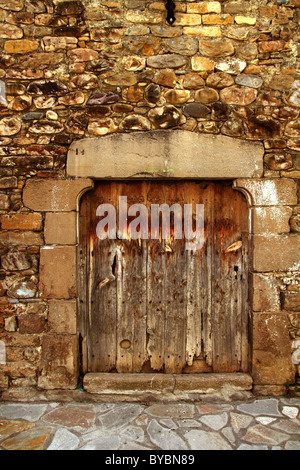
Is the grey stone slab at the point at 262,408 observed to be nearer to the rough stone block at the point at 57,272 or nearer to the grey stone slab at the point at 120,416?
the grey stone slab at the point at 120,416

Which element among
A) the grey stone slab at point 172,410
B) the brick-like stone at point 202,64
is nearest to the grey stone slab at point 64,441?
the grey stone slab at point 172,410

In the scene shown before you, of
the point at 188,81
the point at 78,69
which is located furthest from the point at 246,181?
the point at 78,69

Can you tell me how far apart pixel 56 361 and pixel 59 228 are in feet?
3.83

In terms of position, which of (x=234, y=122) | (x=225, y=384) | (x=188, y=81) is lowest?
(x=225, y=384)

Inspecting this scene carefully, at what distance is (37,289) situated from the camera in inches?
108

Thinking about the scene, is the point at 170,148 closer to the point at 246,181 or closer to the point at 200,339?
the point at 246,181

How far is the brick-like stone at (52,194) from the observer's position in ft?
8.90

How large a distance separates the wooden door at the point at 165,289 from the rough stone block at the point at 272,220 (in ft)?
0.54

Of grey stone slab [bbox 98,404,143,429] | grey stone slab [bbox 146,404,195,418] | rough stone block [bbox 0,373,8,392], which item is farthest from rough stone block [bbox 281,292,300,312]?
rough stone block [bbox 0,373,8,392]

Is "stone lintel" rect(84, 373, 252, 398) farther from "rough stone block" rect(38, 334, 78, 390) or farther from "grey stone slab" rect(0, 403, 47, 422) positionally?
"grey stone slab" rect(0, 403, 47, 422)

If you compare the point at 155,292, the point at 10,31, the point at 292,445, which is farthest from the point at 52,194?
the point at 292,445

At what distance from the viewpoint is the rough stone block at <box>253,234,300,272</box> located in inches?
107

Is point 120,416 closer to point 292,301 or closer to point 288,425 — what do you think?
point 288,425

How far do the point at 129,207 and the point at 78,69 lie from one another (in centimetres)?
127
